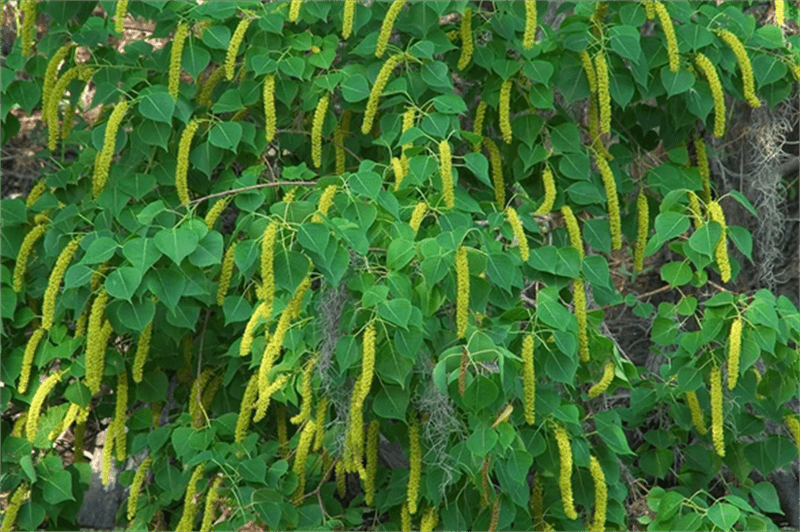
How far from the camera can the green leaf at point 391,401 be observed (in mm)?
2988

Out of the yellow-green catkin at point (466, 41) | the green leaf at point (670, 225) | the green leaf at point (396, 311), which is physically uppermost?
the yellow-green catkin at point (466, 41)

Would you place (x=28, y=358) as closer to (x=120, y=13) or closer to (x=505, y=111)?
(x=120, y=13)

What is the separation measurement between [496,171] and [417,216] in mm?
775

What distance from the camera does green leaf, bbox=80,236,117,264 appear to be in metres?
2.98

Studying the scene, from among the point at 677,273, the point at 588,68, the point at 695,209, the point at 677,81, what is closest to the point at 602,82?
the point at 588,68

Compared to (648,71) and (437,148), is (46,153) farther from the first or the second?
(648,71)

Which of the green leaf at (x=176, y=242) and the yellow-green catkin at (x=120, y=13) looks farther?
the yellow-green catkin at (x=120, y=13)

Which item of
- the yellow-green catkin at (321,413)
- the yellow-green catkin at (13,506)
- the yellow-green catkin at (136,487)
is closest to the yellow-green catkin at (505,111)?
the yellow-green catkin at (321,413)

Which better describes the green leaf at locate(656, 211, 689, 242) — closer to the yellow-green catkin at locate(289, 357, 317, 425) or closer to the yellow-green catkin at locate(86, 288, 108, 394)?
the yellow-green catkin at locate(289, 357, 317, 425)

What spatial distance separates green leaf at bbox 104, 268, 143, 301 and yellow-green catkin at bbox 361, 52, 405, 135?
2.76 feet

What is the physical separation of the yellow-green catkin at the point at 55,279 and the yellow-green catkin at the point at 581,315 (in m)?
1.31

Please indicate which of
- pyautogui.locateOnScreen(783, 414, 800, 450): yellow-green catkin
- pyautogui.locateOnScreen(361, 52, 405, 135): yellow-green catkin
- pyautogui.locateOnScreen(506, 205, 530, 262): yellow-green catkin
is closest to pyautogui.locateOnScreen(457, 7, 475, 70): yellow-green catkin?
pyautogui.locateOnScreen(361, 52, 405, 135): yellow-green catkin

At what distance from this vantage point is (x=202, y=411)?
362cm

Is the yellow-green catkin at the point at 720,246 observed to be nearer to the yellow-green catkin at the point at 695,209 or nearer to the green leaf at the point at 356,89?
the yellow-green catkin at the point at 695,209
